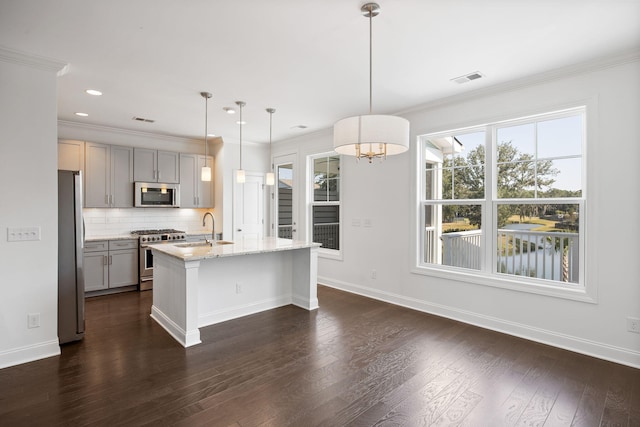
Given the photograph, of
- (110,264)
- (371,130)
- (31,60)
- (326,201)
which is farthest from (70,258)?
(326,201)

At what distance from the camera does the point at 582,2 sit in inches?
84.2

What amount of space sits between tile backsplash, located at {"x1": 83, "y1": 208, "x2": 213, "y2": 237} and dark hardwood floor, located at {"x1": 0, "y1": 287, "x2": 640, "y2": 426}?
2266mm

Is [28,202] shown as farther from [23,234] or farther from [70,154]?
[70,154]

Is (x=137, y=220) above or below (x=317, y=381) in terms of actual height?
above

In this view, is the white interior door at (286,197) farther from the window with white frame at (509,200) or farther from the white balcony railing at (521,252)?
the white balcony railing at (521,252)

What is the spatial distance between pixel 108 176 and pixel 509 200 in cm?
561

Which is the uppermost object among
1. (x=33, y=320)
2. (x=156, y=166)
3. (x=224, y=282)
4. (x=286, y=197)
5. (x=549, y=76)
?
(x=549, y=76)

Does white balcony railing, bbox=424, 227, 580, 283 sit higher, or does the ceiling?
the ceiling

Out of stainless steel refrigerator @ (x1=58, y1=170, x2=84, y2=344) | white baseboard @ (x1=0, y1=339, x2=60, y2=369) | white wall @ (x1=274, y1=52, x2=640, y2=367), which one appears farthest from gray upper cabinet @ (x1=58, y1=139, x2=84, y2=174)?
white wall @ (x1=274, y1=52, x2=640, y2=367)

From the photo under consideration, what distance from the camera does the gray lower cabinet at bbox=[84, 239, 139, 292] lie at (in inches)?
190

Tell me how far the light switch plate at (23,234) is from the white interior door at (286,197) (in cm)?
387

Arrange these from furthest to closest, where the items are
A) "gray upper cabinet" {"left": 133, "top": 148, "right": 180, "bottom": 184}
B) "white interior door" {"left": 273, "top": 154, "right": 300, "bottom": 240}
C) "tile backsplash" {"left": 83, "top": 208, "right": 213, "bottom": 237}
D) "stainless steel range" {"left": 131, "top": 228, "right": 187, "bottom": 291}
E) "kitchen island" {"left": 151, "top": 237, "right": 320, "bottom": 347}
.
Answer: "white interior door" {"left": 273, "top": 154, "right": 300, "bottom": 240} < "gray upper cabinet" {"left": 133, "top": 148, "right": 180, "bottom": 184} < "tile backsplash" {"left": 83, "top": 208, "right": 213, "bottom": 237} < "stainless steel range" {"left": 131, "top": 228, "right": 187, "bottom": 291} < "kitchen island" {"left": 151, "top": 237, "right": 320, "bottom": 347}

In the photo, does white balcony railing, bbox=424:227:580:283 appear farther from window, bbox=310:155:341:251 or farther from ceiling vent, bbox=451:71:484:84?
window, bbox=310:155:341:251

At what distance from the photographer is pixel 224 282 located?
12.7ft
